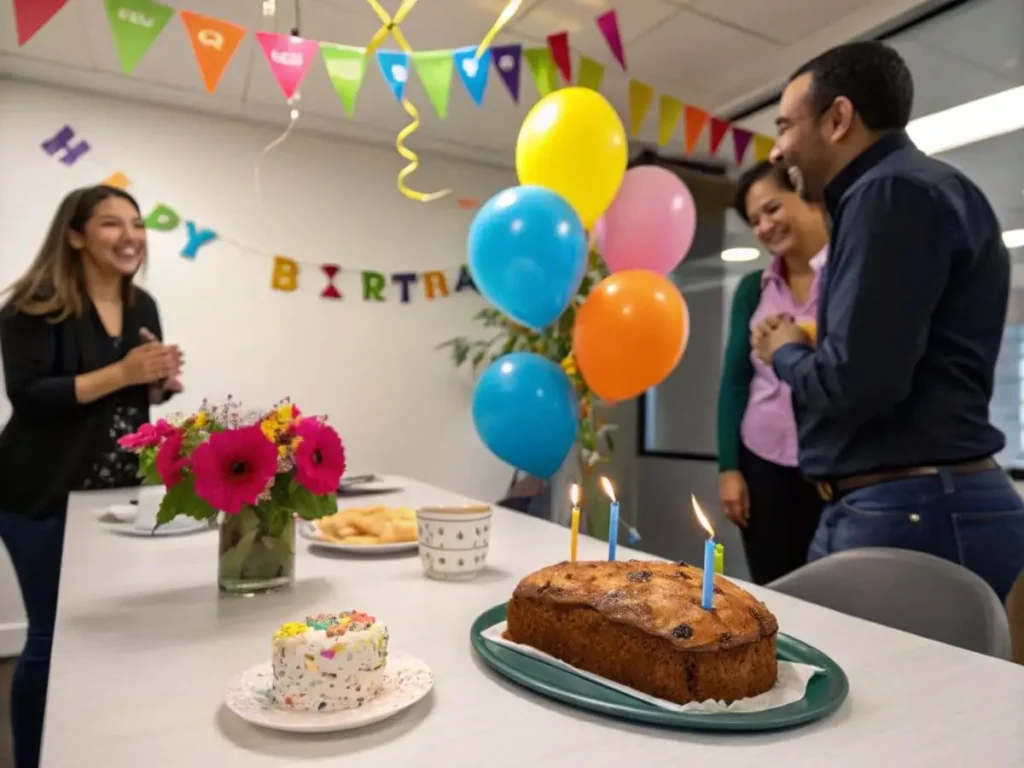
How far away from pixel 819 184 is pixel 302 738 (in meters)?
1.32

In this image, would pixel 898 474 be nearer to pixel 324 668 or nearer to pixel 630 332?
pixel 630 332

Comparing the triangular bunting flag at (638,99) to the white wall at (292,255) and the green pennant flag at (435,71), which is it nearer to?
the green pennant flag at (435,71)

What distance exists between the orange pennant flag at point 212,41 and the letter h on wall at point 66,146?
59.5 inches

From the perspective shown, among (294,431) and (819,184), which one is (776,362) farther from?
(294,431)

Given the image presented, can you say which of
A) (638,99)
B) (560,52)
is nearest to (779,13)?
(638,99)

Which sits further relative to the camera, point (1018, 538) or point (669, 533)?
point (669, 533)

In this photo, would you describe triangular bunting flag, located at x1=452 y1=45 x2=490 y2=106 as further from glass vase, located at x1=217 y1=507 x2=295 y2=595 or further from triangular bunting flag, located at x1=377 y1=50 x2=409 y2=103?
glass vase, located at x1=217 y1=507 x2=295 y2=595

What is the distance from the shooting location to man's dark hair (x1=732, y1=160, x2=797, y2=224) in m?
1.94

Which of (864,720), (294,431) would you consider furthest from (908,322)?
(294,431)

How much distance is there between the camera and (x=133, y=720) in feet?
1.90

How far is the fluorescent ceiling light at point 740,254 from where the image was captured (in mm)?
3535

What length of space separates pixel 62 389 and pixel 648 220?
5.55ft

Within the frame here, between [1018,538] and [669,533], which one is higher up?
[1018,538]

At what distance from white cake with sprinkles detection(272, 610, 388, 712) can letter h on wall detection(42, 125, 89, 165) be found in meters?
3.26
